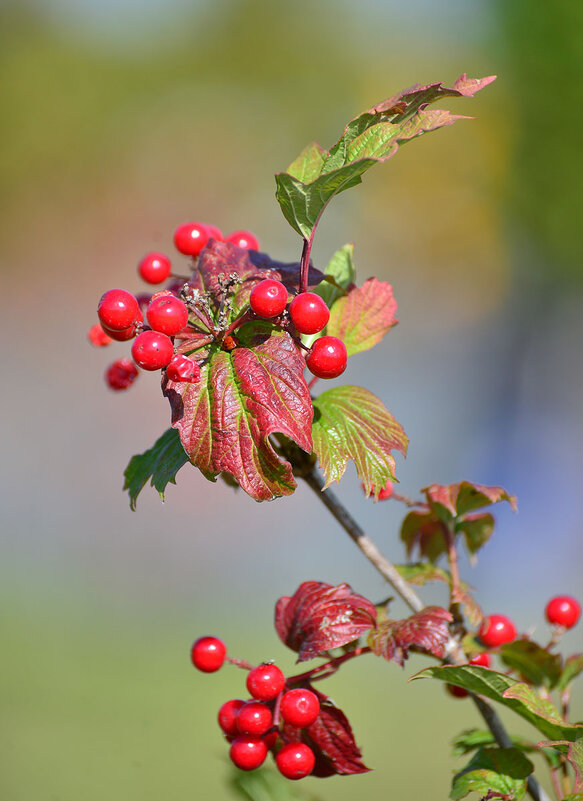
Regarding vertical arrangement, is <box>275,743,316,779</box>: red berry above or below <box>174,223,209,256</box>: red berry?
below

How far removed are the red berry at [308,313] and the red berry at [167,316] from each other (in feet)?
0.16

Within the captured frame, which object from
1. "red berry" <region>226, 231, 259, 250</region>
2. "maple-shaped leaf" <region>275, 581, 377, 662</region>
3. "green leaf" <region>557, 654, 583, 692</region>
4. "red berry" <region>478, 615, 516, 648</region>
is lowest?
"green leaf" <region>557, 654, 583, 692</region>

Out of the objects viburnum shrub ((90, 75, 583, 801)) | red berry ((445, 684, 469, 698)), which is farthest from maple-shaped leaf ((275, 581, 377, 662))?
red berry ((445, 684, 469, 698))

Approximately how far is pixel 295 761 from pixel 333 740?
21 millimetres

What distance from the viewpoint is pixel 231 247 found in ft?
1.27

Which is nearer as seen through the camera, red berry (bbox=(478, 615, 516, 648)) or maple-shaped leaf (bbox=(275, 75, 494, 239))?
maple-shaped leaf (bbox=(275, 75, 494, 239))

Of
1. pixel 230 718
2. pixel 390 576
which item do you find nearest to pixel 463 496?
pixel 390 576

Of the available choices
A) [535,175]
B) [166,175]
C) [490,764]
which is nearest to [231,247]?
[490,764]

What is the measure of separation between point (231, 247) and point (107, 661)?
6.76 feet

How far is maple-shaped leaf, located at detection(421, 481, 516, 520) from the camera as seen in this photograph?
41 centimetres

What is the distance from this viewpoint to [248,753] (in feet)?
1.21

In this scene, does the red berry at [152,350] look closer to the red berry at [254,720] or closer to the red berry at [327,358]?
the red berry at [327,358]

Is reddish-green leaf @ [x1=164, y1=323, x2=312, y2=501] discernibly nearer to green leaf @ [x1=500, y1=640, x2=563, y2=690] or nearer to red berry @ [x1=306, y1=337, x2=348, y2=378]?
red berry @ [x1=306, y1=337, x2=348, y2=378]

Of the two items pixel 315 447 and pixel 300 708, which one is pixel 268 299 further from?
pixel 300 708
